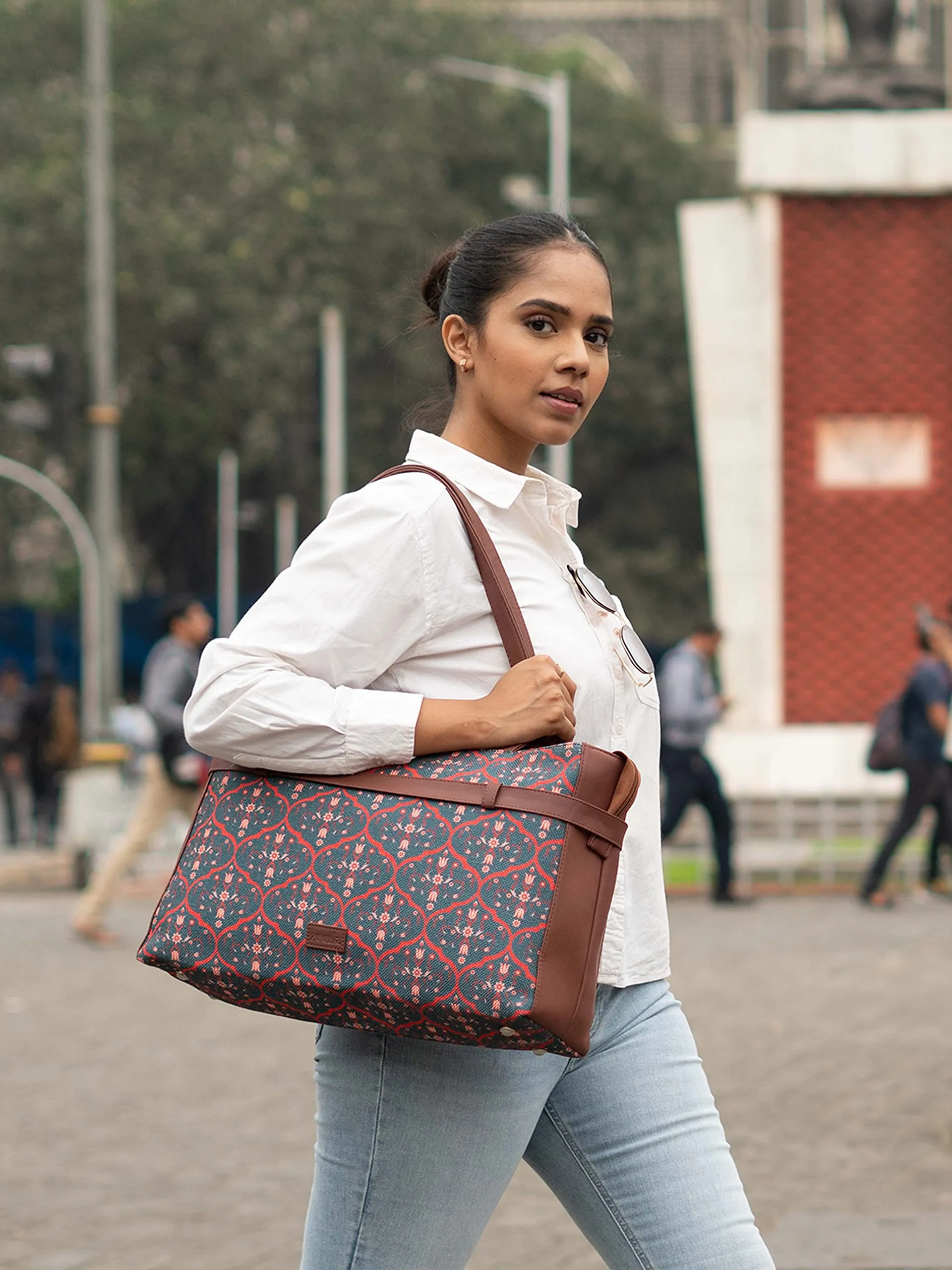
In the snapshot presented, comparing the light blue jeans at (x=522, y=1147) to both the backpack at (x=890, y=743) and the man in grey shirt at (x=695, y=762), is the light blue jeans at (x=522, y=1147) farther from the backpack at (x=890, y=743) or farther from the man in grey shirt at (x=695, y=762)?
the backpack at (x=890, y=743)

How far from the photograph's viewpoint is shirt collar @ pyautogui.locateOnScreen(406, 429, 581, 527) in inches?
103

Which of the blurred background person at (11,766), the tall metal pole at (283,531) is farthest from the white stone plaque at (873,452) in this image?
the tall metal pole at (283,531)

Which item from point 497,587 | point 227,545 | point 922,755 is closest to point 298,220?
point 227,545

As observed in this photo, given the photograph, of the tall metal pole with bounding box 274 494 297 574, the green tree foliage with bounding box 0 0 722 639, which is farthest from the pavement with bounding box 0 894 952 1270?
the tall metal pole with bounding box 274 494 297 574

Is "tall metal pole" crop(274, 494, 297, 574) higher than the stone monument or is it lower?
lower

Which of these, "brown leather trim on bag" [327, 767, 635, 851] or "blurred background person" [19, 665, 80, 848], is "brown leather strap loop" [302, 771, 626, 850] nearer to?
"brown leather trim on bag" [327, 767, 635, 851]

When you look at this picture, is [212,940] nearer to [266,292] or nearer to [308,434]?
[266,292]

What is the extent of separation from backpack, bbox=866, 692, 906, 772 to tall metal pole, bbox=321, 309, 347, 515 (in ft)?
31.8

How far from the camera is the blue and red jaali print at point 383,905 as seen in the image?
234cm

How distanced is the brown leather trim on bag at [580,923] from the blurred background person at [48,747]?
18.9 m

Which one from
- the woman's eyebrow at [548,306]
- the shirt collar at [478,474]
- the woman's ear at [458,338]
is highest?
the woman's eyebrow at [548,306]

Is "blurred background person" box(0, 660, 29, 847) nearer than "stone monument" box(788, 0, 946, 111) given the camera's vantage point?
No

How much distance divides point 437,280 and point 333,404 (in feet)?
78.5

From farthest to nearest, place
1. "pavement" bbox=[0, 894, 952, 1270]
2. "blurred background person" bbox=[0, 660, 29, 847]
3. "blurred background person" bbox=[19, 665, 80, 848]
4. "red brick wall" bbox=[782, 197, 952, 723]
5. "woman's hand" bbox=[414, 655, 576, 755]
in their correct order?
"blurred background person" bbox=[0, 660, 29, 847], "blurred background person" bbox=[19, 665, 80, 848], "red brick wall" bbox=[782, 197, 952, 723], "pavement" bbox=[0, 894, 952, 1270], "woman's hand" bbox=[414, 655, 576, 755]
